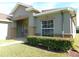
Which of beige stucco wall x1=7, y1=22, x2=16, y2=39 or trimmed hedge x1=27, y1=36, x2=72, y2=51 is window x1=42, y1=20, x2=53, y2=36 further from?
beige stucco wall x1=7, y1=22, x2=16, y2=39

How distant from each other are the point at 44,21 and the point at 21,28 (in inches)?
293

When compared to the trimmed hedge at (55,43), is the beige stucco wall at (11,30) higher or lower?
higher

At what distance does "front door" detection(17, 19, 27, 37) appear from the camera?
71.3ft

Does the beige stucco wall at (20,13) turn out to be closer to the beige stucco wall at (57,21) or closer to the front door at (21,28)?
the front door at (21,28)

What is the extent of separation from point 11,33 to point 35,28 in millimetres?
6185

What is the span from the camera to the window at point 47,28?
49.3 feet

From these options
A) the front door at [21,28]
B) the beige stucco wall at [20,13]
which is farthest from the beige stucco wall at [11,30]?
the beige stucco wall at [20,13]

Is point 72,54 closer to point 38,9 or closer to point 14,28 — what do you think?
point 38,9

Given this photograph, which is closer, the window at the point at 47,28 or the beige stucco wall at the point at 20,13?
the window at the point at 47,28

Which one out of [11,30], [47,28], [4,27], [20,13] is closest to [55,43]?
[47,28]

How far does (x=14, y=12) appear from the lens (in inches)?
832

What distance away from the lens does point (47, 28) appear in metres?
15.4

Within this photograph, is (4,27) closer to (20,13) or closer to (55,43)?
(20,13)

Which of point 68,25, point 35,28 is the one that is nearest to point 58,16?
point 68,25
